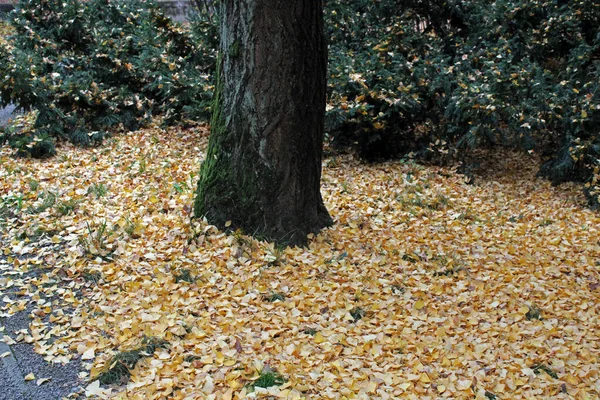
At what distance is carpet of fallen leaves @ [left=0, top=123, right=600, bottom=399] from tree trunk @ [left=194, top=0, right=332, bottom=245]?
0.76ft

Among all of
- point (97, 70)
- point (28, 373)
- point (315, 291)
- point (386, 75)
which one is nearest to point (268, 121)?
point (315, 291)

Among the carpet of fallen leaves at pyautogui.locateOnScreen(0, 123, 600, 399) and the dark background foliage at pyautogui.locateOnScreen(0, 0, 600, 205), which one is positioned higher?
the dark background foliage at pyautogui.locateOnScreen(0, 0, 600, 205)

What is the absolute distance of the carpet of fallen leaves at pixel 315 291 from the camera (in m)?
3.03

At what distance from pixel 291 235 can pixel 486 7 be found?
5.49 meters

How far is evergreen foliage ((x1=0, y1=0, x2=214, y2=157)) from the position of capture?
668 centimetres

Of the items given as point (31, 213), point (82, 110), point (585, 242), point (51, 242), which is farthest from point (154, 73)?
point (585, 242)

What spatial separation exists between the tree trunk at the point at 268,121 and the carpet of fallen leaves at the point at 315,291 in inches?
9.1

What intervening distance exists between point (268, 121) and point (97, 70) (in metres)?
4.34

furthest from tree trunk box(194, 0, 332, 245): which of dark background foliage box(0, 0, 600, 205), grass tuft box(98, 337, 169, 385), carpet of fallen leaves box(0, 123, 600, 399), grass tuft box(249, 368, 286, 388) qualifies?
dark background foliage box(0, 0, 600, 205)

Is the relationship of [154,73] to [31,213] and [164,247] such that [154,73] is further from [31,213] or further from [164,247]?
[164,247]

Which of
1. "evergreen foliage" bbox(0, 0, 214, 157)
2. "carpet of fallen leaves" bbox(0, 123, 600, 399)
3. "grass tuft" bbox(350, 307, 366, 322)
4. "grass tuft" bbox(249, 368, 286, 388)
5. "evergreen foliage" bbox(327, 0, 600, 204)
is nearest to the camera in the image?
"grass tuft" bbox(249, 368, 286, 388)

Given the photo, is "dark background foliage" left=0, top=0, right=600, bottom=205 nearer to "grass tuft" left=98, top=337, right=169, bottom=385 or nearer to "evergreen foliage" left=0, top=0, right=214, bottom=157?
"evergreen foliage" left=0, top=0, right=214, bottom=157

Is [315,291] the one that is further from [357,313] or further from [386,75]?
[386,75]

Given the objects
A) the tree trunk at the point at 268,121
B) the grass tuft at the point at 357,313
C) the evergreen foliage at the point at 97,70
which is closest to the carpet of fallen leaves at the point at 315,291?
the grass tuft at the point at 357,313
